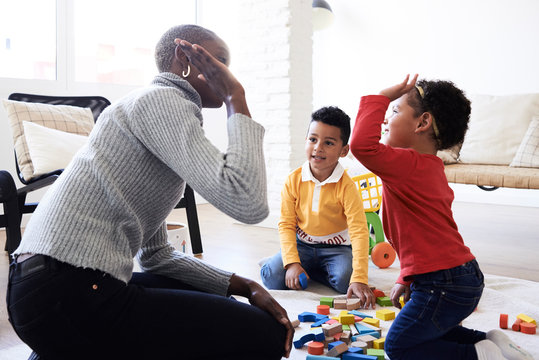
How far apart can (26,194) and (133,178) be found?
2.00 metres

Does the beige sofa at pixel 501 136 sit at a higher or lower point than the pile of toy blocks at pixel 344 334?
higher

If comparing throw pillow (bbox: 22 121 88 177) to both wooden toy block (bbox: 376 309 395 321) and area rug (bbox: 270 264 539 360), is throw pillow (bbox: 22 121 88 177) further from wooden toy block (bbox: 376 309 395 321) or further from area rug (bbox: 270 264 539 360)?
wooden toy block (bbox: 376 309 395 321)

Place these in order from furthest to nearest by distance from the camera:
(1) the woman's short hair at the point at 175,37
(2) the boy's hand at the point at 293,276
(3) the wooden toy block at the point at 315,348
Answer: (2) the boy's hand at the point at 293,276 < (3) the wooden toy block at the point at 315,348 < (1) the woman's short hair at the point at 175,37

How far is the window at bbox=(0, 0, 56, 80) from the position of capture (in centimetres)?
365

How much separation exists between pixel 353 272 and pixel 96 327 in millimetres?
1269

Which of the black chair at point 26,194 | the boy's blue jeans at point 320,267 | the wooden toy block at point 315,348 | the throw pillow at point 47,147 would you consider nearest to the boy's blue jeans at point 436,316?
the wooden toy block at point 315,348

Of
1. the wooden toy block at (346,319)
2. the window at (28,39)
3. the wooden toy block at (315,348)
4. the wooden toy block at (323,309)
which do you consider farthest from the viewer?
the window at (28,39)

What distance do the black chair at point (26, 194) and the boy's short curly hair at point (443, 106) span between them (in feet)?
5.21

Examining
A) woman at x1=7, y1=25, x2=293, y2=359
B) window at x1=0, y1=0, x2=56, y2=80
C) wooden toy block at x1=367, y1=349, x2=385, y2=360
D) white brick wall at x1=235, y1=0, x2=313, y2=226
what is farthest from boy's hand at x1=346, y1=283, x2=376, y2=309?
window at x1=0, y1=0, x2=56, y2=80

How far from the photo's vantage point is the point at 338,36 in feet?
19.9

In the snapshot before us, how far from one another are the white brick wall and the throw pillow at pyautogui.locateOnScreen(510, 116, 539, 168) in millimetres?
1536

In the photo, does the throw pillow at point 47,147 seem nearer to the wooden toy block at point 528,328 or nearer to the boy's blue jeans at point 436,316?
the boy's blue jeans at point 436,316

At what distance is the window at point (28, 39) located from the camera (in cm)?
365

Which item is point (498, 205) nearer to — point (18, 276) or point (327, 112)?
point (327, 112)
